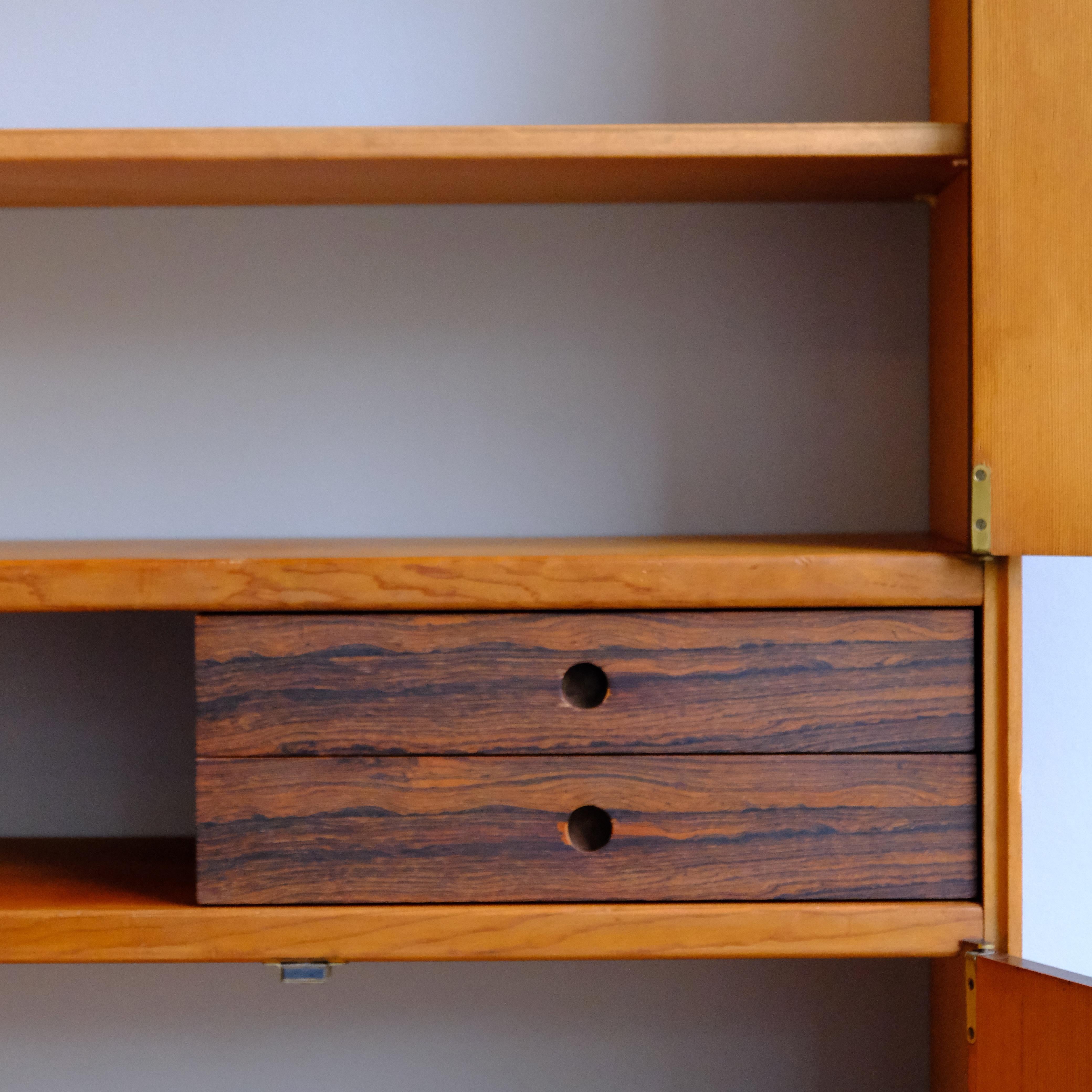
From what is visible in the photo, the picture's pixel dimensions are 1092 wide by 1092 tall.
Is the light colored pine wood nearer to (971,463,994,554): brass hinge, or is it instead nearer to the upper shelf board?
(971,463,994,554): brass hinge

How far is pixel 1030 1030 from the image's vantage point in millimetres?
849

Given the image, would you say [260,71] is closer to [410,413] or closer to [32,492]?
[410,413]

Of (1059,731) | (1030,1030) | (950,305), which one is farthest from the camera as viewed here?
(1059,731)

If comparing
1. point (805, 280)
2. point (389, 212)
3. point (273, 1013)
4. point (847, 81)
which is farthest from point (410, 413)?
point (273, 1013)

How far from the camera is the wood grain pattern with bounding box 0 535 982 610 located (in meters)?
0.86

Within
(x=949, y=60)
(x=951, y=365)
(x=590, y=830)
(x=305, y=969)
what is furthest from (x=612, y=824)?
(x=949, y=60)

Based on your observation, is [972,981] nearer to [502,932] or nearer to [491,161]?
[502,932]

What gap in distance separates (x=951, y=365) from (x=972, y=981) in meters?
0.58

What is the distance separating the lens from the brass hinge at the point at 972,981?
2.87ft

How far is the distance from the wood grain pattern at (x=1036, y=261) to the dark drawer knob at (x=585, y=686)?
0.36m

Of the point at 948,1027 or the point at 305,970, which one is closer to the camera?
the point at 305,970

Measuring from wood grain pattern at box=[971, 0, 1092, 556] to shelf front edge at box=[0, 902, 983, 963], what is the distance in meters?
0.34

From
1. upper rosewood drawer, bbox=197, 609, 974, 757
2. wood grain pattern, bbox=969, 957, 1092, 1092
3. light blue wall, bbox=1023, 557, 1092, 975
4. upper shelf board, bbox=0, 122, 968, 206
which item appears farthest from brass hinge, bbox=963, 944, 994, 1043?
upper shelf board, bbox=0, 122, 968, 206

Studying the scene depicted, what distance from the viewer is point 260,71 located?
118 cm
